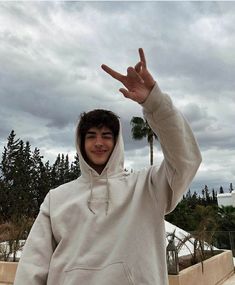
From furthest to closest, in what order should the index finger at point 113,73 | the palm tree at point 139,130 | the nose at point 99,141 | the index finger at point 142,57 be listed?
the palm tree at point 139,130
the nose at point 99,141
the index finger at point 113,73
the index finger at point 142,57

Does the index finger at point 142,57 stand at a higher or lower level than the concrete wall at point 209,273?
higher

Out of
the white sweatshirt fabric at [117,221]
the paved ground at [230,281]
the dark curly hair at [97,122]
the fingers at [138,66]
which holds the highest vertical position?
the fingers at [138,66]

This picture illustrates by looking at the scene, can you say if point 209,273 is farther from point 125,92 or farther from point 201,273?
point 125,92

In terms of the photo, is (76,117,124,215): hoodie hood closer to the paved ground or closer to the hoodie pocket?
the hoodie pocket

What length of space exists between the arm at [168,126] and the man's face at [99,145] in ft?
0.99

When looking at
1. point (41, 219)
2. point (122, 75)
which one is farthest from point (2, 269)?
point (122, 75)

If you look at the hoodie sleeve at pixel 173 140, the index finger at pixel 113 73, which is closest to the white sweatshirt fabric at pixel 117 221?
the hoodie sleeve at pixel 173 140

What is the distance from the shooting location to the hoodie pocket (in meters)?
1.31

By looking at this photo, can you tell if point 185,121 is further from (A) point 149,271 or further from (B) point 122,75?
(A) point 149,271

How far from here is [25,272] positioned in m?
1.47

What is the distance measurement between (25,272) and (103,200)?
44 cm

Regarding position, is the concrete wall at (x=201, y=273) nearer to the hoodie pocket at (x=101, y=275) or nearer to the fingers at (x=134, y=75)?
the hoodie pocket at (x=101, y=275)

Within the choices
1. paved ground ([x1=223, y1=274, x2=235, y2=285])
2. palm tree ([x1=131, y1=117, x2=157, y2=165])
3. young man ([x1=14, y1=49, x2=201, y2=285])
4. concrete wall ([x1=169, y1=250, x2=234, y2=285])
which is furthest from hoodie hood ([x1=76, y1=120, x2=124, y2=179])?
palm tree ([x1=131, y1=117, x2=157, y2=165])

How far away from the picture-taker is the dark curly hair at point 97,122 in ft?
5.34
